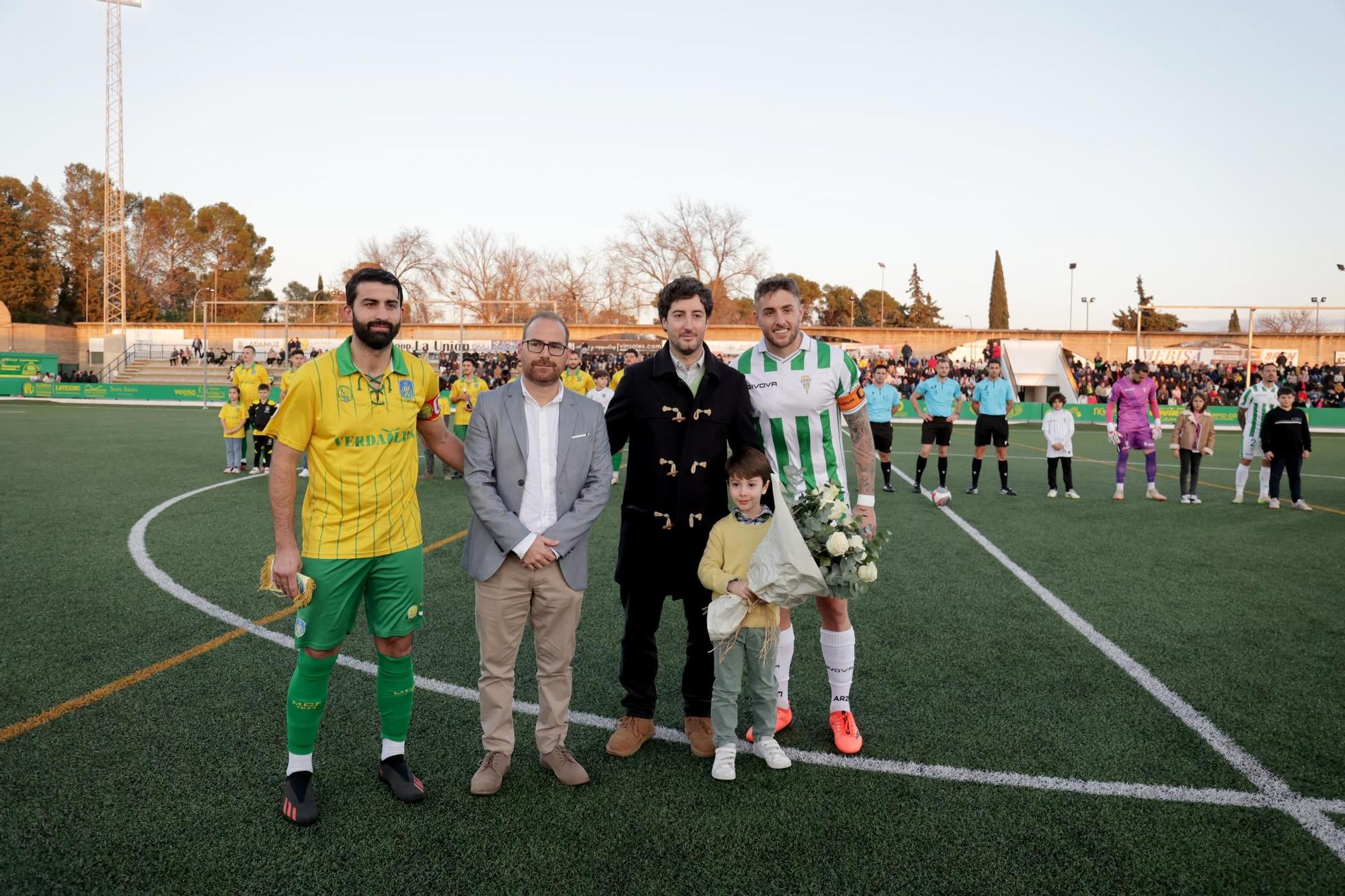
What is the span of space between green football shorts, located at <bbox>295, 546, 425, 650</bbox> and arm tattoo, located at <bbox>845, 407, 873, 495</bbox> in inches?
88.0

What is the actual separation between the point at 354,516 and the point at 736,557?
169cm

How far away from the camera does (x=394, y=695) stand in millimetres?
3506

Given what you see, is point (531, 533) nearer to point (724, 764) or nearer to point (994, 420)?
point (724, 764)

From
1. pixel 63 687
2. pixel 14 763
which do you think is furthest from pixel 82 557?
pixel 14 763

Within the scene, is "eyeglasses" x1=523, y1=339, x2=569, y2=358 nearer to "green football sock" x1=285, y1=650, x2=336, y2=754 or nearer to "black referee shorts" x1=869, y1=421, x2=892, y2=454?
"green football sock" x1=285, y1=650, x2=336, y2=754

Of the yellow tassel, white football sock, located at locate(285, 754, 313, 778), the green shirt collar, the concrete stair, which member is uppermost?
the concrete stair

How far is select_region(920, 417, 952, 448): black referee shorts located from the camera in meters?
13.2

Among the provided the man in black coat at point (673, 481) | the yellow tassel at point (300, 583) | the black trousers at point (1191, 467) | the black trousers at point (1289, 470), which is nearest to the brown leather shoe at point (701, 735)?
the man in black coat at point (673, 481)

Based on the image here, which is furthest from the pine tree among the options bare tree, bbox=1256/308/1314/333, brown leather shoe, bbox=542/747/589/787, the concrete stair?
brown leather shoe, bbox=542/747/589/787

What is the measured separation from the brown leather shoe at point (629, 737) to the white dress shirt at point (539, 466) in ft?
3.64

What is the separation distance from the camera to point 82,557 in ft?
24.3

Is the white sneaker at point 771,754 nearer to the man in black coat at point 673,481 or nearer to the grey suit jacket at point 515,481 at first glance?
the man in black coat at point 673,481

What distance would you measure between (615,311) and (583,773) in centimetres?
6276

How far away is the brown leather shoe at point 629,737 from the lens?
380 cm
